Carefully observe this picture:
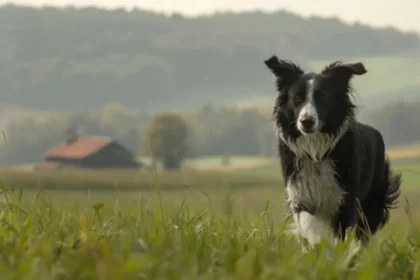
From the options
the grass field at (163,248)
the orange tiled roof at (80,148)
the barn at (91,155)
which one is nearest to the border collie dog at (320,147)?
the grass field at (163,248)

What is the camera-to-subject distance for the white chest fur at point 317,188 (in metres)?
5.93

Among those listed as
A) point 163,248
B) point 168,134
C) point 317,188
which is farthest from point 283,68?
point 168,134

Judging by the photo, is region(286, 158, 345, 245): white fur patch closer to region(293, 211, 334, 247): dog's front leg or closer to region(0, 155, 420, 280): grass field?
region(293, 211, 334, 247): dog's front leg

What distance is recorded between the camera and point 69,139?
31.4 meters

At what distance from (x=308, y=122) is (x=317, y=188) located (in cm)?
65

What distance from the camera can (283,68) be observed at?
619 centimetres

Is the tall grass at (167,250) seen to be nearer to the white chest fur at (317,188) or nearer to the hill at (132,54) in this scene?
the white chest fur at (317,188)

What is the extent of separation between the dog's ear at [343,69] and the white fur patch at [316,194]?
Answer: 0.83m

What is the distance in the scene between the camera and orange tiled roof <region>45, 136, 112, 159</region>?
30.3 meters

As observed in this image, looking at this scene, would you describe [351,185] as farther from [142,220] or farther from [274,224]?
[142,220]

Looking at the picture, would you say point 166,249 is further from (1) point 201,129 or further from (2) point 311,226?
(1) point 201,129

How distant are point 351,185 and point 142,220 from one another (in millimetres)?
2315

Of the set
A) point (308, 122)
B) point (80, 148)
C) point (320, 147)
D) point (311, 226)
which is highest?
point (308, 122)

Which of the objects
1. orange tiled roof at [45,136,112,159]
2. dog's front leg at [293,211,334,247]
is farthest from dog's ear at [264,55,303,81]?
orange tiled roof at [45,136,112,159]
